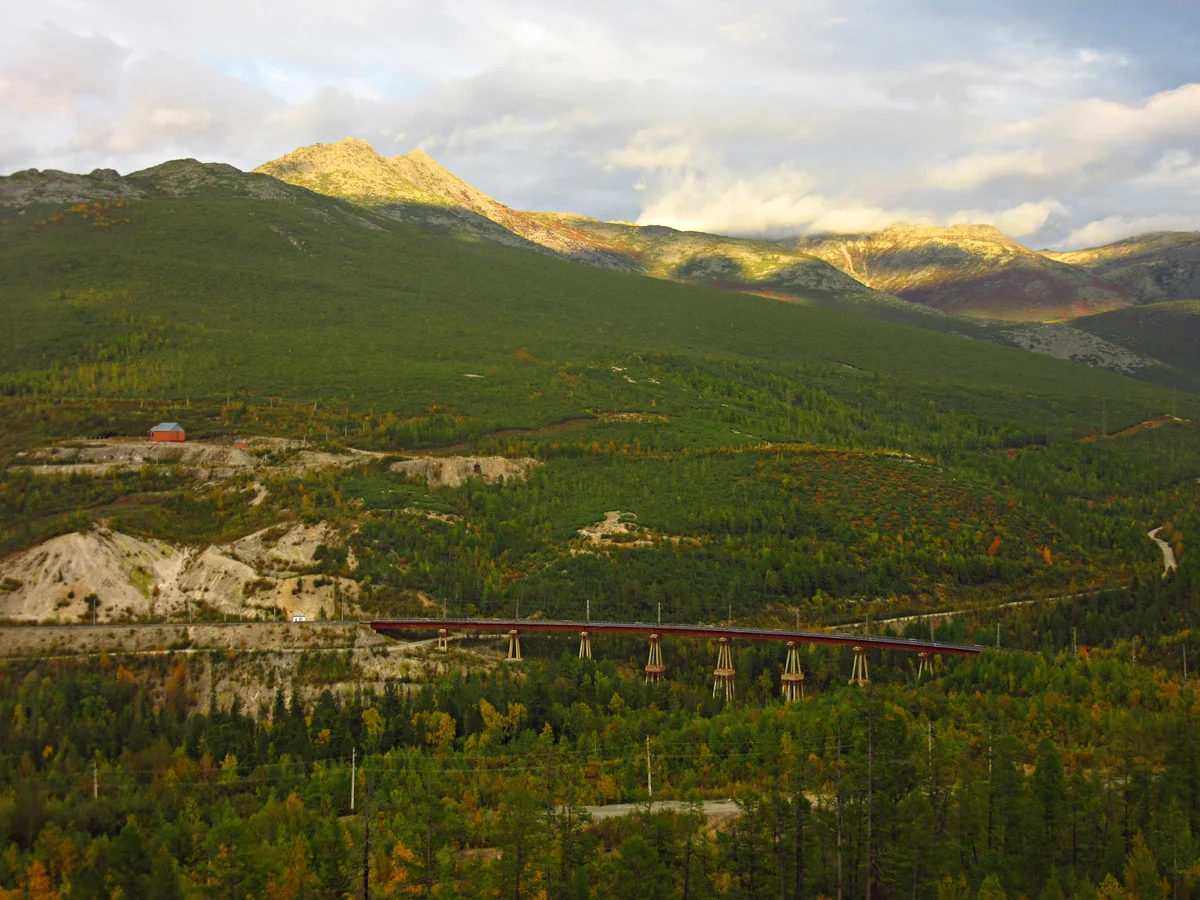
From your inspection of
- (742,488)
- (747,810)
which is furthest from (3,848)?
(742,488)

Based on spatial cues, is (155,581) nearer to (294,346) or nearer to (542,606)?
(542,606)

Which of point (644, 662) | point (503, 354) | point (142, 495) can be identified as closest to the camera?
point (644, 662)

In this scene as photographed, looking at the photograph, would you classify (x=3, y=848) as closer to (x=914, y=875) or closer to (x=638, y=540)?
(x=914, y=875)

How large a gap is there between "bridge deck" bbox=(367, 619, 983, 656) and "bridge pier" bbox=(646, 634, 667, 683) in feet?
3.05

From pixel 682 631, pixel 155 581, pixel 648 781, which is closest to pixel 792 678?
pixel 682 631

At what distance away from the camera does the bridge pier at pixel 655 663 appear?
85.8 m

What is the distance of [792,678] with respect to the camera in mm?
83812

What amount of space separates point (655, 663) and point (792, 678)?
9754 millimetres

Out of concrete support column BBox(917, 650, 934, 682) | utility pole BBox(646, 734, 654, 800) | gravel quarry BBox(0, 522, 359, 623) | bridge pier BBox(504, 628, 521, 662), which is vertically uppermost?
gravel quarry BBox(0, 522, 359, 623)

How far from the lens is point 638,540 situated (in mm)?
108938

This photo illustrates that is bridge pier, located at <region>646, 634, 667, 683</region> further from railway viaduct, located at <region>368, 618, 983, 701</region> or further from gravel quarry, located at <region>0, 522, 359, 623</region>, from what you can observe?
gravel quarry, located at <region>0, 522, 359, 623</region>

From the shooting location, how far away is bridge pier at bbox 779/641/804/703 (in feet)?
275

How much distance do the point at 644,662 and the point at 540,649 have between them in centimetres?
762

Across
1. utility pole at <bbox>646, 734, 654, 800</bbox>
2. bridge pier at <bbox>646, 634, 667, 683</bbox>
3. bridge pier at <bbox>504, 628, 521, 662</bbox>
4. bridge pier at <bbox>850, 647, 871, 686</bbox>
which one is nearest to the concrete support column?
bridge pier at <bbox>850, 647, 871, 686</bbox>
